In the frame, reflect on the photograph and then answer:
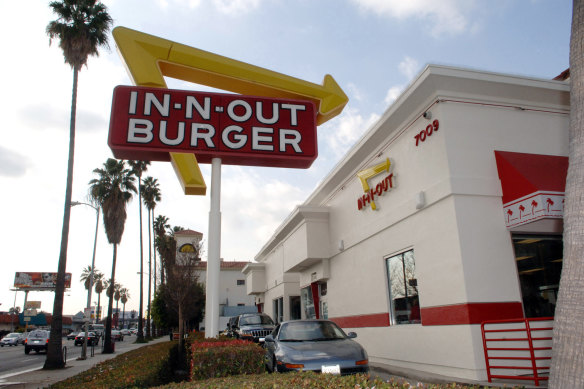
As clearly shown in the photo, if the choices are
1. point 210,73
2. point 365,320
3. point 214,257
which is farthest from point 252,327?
point 210,73

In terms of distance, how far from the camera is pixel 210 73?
342 inches

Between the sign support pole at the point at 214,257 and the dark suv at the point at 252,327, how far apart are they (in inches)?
344

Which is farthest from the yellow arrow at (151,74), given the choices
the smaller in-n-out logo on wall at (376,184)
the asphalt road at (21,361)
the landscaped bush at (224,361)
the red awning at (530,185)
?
the asphalt road at (21,361)

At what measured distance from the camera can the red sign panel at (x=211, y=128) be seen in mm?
7730

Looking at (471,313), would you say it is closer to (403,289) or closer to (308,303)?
(403,289)

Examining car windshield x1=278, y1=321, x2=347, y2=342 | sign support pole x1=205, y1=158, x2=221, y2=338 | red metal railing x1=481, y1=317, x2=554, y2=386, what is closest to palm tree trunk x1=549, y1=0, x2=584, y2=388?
red metal railing x1=481, y1=317, x2=554, y2=386

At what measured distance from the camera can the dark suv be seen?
16594mm

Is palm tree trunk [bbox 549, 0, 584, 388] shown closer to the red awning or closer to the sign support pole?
the red awning

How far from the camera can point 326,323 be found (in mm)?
10125

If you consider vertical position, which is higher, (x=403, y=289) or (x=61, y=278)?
(x=61, y=278)

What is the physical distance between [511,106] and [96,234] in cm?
2902

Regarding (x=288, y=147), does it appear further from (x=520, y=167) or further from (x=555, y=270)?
(x=555, y=270)

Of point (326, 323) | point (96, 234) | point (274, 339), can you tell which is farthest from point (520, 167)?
point (96, 234)

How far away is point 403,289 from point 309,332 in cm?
326
